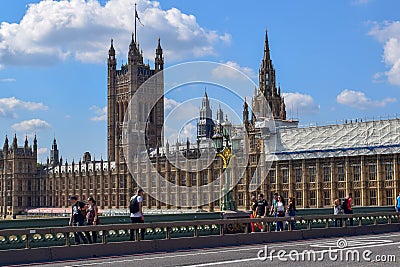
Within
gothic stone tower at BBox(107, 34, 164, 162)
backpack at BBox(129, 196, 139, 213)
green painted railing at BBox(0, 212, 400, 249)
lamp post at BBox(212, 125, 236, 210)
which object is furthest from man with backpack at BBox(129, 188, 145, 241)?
gothic stone tower at BBox(107, 34, 164, 162)

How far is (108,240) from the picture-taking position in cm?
2391

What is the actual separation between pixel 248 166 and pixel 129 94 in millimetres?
60794

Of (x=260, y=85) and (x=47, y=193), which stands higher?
(x=260, y=85)

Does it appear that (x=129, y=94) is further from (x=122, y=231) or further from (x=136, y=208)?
(x=136, y=208)

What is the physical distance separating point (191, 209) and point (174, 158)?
Result: 10060 mm

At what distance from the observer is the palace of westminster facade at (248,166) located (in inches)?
3059

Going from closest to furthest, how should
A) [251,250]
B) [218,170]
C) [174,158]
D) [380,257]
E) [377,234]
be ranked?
[380,257] < [251,250] < [377,234] < [218,170] < [174,158]

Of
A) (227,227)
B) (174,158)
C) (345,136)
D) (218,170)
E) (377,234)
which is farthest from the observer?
(174,158)

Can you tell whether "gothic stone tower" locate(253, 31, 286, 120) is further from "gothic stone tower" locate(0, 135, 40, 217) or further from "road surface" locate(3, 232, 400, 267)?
"road surface" locate(3, 232, 400, 267)

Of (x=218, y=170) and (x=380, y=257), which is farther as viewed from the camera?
(x=218, y=170)

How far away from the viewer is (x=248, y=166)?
91.6 meters

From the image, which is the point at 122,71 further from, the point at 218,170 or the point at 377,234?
the point at 377,234

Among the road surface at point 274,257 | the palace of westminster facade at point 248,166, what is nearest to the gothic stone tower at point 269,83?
the palace of westminster facade at point 248,166

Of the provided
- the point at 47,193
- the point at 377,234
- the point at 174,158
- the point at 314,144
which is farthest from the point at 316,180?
the point at 47,193
